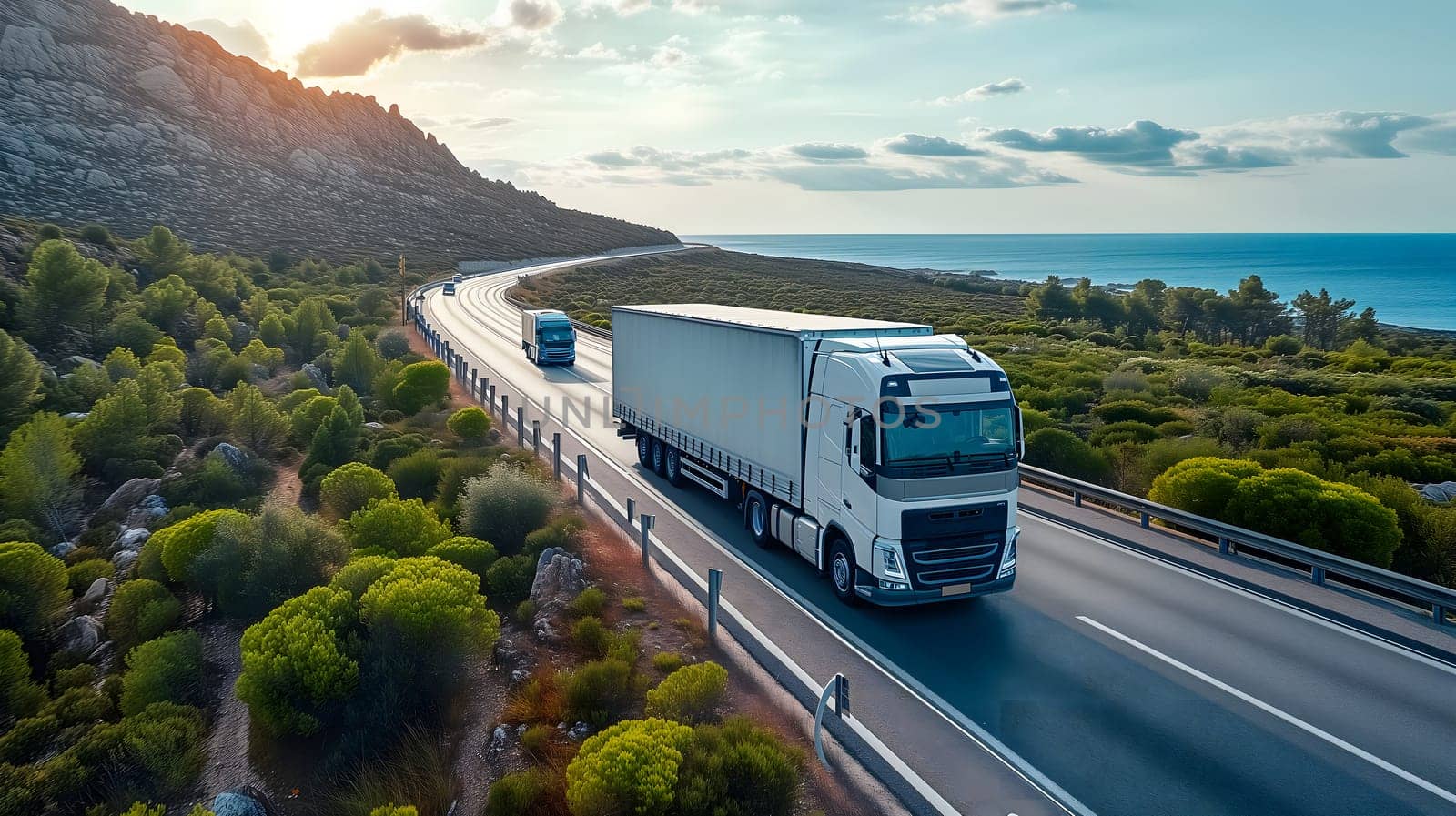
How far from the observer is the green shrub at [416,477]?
1800 centimetres

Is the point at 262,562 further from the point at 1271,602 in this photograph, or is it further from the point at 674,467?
the point at 1271,602

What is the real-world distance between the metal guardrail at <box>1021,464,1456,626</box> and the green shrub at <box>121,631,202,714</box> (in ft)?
50.7

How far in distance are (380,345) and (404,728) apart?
29.1 m

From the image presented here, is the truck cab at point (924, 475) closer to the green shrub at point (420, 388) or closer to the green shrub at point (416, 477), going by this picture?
the green shrub at point (416, 477)

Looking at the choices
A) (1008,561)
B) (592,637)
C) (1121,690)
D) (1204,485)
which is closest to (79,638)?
(592,637)

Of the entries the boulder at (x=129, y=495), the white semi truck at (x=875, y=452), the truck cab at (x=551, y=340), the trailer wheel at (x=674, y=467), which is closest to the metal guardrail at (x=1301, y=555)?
the white semi truck at (x=875, y=452)

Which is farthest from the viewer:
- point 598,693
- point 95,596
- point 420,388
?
point 420,388

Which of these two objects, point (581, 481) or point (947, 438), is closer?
point (947, 438)

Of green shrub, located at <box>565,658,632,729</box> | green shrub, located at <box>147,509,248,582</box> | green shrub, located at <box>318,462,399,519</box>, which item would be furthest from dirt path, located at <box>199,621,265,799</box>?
green shrub, located at <box>565,658,632,729</box>

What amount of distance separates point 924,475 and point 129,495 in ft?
58.4

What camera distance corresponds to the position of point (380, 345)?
35.7 m

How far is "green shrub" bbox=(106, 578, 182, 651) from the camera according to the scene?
12.7 metres

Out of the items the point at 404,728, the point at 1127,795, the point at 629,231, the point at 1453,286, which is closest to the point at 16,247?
the point at 404,728

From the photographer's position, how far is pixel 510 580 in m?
12.8
